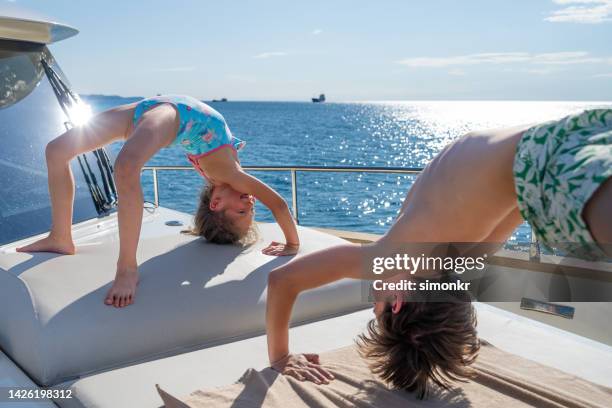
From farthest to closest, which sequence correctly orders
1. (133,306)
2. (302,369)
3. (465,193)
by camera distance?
(133,306), (302,369), (465,193)

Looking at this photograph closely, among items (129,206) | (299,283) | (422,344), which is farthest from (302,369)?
(129,206)

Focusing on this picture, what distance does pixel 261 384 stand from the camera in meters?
2.04

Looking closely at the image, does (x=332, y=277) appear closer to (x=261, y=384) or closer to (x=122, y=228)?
(x=261, y=384)

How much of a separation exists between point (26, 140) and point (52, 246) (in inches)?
34.8

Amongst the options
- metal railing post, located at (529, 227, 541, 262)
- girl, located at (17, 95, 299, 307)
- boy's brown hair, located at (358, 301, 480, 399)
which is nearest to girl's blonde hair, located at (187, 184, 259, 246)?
girl, located at (17, 95, 299, 307)

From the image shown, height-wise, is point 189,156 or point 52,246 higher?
point 189,156

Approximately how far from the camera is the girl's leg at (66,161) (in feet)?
9.93

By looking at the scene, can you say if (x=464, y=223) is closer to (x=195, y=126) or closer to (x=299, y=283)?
(x=299, y=283)

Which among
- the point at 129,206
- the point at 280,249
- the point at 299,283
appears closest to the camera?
the point at 299,283

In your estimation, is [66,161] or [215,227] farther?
[215,227]

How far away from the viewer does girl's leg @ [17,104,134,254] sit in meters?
3.03

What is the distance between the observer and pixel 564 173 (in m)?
1.41

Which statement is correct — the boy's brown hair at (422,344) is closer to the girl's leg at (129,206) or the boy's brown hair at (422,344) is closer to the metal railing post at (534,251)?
the girl's leg at (129,206)

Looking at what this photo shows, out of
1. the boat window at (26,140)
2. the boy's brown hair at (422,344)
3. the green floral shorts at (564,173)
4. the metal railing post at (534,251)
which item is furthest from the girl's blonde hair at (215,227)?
the green floral shorts at (564,173)
